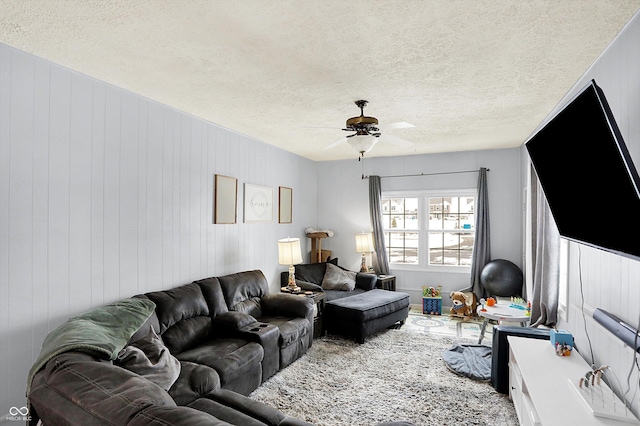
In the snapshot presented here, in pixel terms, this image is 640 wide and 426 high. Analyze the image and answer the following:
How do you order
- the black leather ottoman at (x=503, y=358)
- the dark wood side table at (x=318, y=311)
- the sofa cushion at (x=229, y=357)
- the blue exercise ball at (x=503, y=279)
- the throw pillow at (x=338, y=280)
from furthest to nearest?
1. the throw pillow at (x=338, y=280)
2. the blue exercise ball at (x=503, y=279)
3. the dark wood side table at (x=318, y=311)
4. the black leather ottoman at (x=503, y=358)
5. the sofa cushion at (x=229, y=357)

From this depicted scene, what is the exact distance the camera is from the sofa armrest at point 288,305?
4.03 metres

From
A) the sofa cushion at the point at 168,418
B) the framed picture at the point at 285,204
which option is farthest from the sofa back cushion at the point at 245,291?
the sofa cushion at the point at 168,418

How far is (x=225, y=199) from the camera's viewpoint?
4.34m

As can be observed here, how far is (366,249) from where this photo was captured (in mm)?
→ 6012

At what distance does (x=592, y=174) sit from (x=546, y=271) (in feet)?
7.49

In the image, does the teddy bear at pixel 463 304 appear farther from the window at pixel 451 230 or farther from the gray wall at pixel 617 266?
the gray wall at pixel 617 266

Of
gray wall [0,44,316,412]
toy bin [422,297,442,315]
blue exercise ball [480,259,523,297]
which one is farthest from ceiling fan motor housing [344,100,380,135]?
toy bin [422,297,442,315]

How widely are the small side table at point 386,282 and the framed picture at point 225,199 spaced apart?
2566 mm

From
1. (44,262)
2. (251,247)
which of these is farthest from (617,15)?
(251,247)

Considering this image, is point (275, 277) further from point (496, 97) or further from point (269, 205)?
point (496, 97)

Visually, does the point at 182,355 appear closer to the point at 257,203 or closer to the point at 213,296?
the point at 213,296

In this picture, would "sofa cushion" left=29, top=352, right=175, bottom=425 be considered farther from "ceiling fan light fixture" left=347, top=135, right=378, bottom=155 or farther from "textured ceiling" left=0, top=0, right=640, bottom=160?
"ceiling fan light fixture" left=347, top=135, right=378, bottom=155

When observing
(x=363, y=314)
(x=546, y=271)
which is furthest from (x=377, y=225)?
(x=546, y=271)

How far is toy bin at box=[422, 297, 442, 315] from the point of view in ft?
18.5
